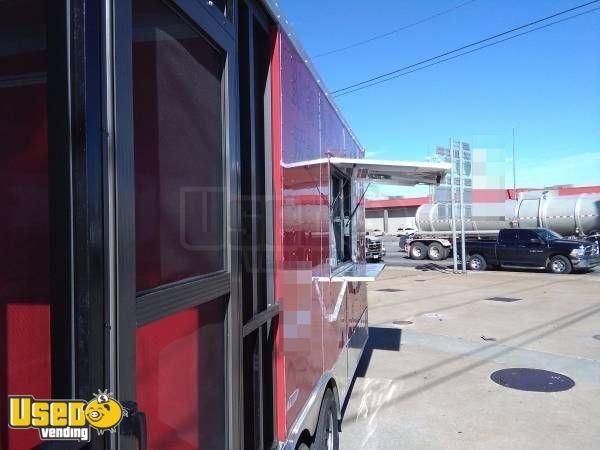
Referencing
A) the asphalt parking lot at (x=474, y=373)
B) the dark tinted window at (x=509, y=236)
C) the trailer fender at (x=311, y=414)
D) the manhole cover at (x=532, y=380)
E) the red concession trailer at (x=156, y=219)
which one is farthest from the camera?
the dark tinted window at (x=509, y=236)

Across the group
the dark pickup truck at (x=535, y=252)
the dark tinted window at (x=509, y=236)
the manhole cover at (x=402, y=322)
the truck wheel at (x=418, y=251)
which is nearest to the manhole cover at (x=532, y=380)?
the manhole cover at (x=402, y=322)

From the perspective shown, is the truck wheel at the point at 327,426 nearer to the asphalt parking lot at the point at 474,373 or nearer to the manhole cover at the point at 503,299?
the asphalt parking lot at the point at 474,373

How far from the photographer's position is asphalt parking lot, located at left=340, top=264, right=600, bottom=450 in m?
4.76

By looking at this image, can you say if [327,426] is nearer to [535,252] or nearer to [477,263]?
[535,252]

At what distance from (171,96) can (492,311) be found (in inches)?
429

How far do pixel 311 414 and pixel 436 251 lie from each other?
24782mm

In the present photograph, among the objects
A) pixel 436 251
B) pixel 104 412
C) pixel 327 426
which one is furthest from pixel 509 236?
pixel 104 412

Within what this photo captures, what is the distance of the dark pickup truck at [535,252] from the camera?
18.9m

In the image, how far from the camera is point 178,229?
1.64m

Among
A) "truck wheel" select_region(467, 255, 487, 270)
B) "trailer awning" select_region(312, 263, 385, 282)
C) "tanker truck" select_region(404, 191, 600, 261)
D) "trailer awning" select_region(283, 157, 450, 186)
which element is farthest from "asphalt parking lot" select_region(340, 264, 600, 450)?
"tanker truck" select_region(404, 191, 600, 261)

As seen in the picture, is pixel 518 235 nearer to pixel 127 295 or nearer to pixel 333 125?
pixel 333 125

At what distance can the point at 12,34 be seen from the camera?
129 centimetres

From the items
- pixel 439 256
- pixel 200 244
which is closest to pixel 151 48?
pixel 200 244

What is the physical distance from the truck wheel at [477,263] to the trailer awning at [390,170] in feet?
52.3
